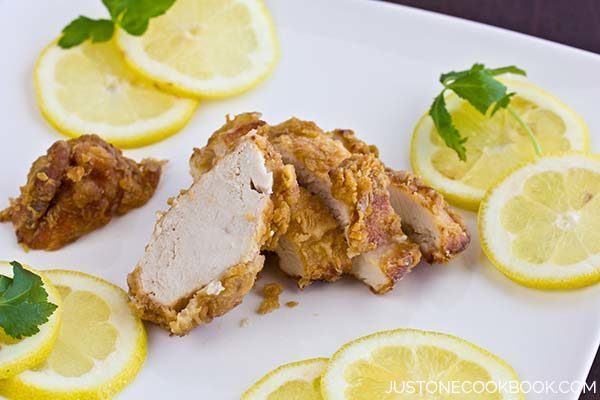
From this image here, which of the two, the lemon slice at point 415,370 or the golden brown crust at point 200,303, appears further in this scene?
the golden brown crust at point 200,303

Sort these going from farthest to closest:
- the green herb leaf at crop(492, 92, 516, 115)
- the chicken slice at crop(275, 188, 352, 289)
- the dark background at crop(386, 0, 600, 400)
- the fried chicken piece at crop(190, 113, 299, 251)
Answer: the dark background at crop(386, 0, 600, 400), the green herb leaf at crop(492, 92, 516, 115), the chicken slice at crop(275, 188, 352, 289), the fried chicken piece at crop(190, 113, 299, 251)

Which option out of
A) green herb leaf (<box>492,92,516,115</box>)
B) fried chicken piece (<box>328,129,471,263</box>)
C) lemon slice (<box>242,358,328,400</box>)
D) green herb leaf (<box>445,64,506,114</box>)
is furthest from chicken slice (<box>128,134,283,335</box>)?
green herb leaf (<box>492,92,516,115</box>)

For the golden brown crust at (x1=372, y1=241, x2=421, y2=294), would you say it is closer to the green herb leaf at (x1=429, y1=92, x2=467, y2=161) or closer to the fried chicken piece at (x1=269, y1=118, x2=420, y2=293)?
the fried chicken piece at (x1=269, y1=118, x2=420, y2=293)

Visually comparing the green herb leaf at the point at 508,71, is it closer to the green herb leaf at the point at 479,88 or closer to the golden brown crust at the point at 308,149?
the green herb leaf at the point at 479,88

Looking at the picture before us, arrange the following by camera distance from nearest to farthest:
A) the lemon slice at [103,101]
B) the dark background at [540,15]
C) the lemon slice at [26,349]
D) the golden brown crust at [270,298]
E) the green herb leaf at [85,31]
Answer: the lemon slice at [26,349] < the golden brown crust at [270,298] < the lemon slice at [103,101] < the green herb leaf at [85,31] < the dark background at [540,15]

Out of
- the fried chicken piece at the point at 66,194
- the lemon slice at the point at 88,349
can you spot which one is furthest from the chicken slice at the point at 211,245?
the fried chicken piece at the point at 66,194

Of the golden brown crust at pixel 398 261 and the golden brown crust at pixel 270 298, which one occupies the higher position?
the golden brown crust at pixel 398 261

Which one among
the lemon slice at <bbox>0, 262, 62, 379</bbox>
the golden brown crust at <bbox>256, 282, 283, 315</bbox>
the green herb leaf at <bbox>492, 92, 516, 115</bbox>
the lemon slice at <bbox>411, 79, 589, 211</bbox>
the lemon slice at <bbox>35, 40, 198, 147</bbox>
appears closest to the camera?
the lemon slice at <bbox>0, 262, 62, 379</bbox>
